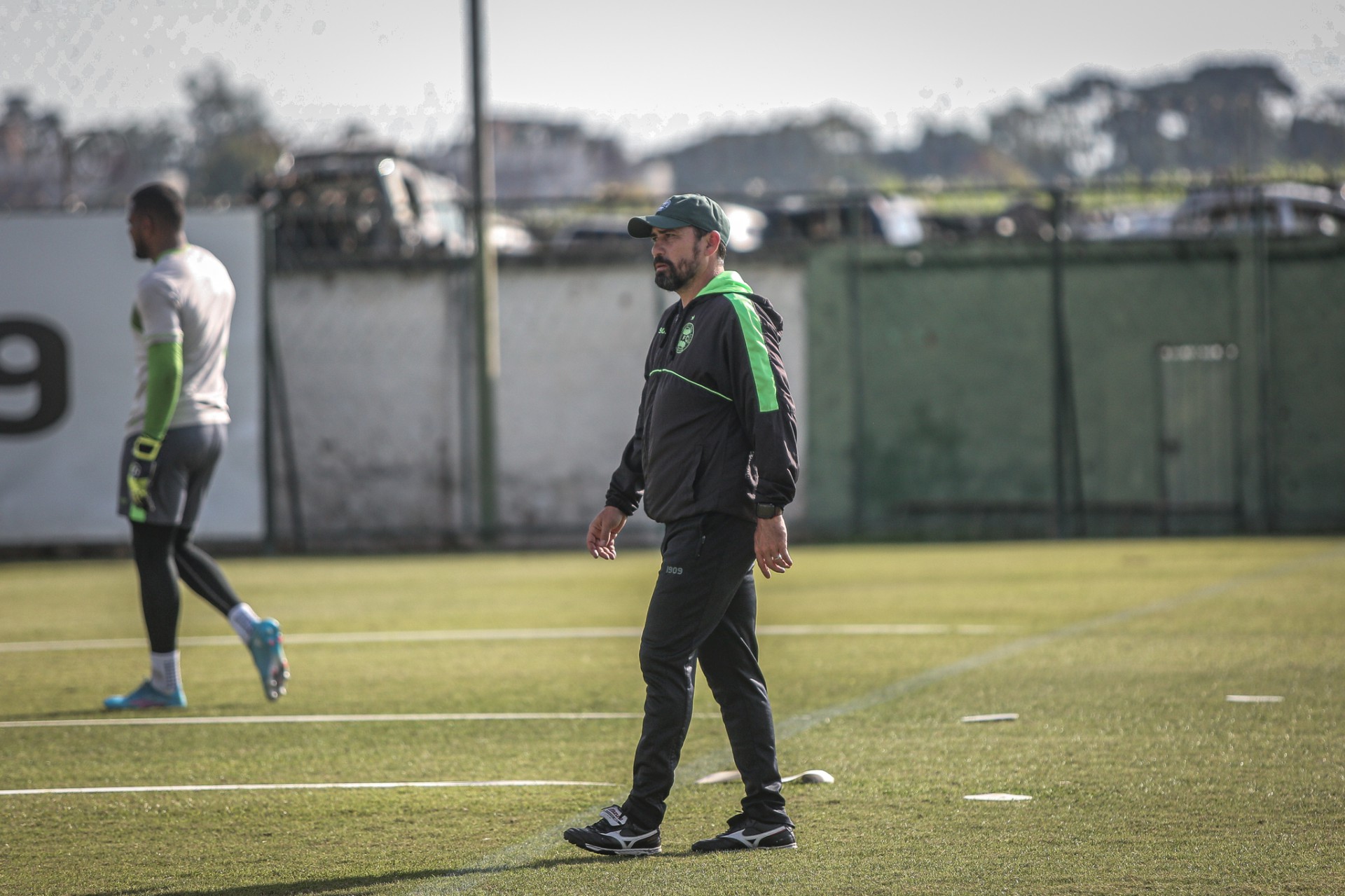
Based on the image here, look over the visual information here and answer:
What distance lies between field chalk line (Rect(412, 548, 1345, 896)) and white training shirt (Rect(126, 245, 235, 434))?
2840mm

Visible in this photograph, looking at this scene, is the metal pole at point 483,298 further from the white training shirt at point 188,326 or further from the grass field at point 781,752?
the white training shirt at point 188,326

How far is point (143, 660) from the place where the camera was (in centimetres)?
904

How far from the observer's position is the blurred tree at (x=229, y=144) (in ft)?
65.0

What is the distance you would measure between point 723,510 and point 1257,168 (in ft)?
51.4

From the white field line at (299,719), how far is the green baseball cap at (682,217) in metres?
2.69

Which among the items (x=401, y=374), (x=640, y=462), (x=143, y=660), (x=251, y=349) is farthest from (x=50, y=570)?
(x=640, y=462)

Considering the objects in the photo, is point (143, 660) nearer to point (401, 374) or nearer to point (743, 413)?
point (743, 413)

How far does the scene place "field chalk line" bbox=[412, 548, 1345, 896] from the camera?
4.46 meters

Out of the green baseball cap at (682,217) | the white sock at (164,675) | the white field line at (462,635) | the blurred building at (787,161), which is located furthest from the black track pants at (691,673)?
the blurred building at (787,161)

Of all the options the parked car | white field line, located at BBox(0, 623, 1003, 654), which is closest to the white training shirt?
white field line, located at BBox(0, 623, 1003, 654)

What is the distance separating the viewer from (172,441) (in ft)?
24.0

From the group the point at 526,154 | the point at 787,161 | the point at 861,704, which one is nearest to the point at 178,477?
the point at 861,704

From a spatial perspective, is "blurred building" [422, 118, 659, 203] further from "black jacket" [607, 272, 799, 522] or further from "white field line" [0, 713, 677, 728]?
→ "black jacket" [607, 272, 799, 522]

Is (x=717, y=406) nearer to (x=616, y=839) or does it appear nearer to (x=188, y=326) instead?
(x=616, y=839)
